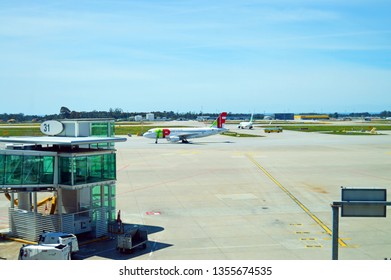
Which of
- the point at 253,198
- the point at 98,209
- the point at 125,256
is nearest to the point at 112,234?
the point at 98,209

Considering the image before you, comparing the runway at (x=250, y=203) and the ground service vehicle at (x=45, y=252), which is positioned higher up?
the ground service vehicle at (x=45, y=252)

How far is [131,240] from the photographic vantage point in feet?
81.4

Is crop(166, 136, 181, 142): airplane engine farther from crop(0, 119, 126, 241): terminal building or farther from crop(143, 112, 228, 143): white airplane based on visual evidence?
crop(0, 119, 126, 241): terminal building

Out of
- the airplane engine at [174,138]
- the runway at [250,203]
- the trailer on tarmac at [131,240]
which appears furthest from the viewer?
the airplane engine at [174,138]

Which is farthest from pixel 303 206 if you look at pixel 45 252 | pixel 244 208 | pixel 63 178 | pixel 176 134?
pixel 176 134

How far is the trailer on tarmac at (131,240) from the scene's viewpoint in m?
24.7

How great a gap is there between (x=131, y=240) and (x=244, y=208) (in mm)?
13600

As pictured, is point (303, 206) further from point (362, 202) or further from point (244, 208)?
point (362, 202)

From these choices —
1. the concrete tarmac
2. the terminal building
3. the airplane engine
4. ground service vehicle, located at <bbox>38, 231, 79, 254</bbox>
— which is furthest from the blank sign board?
the airplane engine

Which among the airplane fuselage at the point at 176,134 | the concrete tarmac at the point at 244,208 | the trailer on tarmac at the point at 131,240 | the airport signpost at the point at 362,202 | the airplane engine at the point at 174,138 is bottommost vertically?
the concrete tarmac at the point at 244,208

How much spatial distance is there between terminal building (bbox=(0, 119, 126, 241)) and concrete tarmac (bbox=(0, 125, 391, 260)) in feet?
6.00

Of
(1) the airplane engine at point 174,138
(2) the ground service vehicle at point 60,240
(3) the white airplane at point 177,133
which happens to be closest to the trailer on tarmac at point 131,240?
(2) the ground service vehicle at point 60,240

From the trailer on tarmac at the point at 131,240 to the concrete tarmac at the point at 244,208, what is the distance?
44 centimetres

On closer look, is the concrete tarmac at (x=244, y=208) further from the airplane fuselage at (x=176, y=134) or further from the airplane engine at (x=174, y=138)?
the airplane fuselage at (x=176, y=134)
